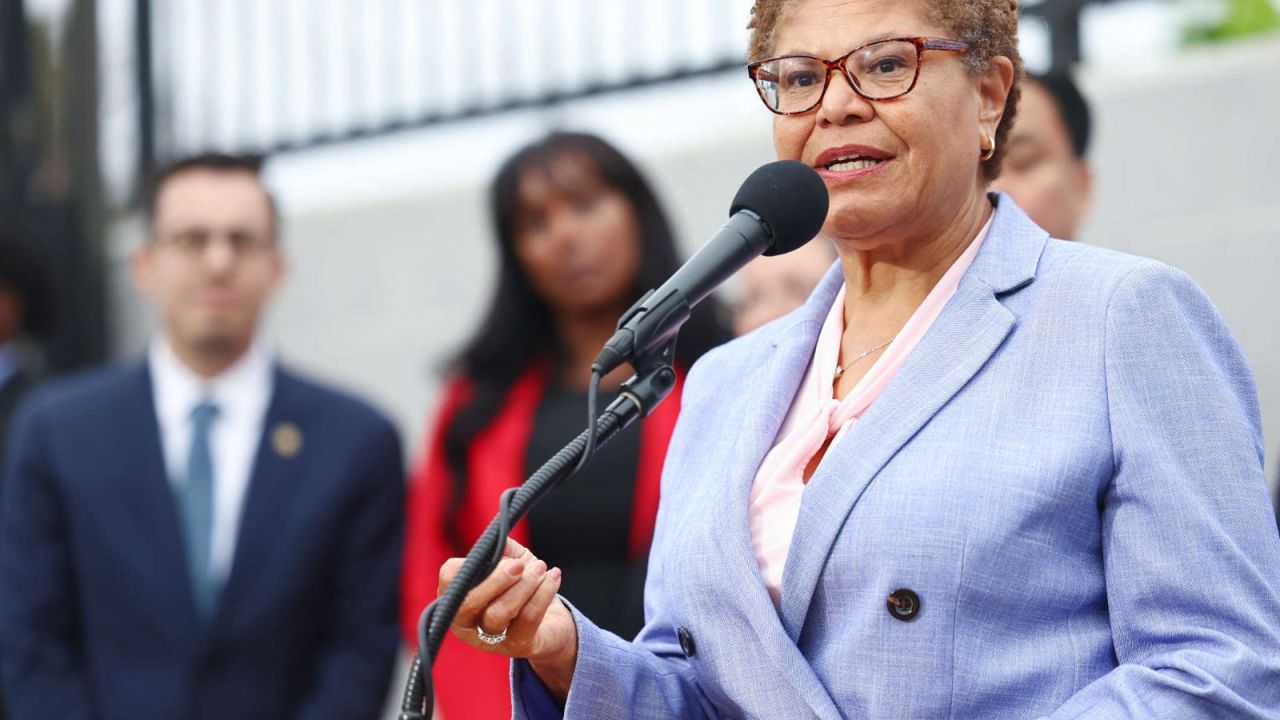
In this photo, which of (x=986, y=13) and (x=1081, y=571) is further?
(x=986, y=13)

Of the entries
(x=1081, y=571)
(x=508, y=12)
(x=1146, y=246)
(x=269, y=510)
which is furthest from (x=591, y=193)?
(x=1081, y=571)

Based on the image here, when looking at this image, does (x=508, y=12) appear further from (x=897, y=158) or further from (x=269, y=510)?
(x=897, y=158)

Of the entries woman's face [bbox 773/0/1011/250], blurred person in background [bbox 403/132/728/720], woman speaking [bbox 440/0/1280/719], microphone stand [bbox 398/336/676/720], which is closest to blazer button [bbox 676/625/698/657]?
woman speaking [bbox 440/0/1280/719]

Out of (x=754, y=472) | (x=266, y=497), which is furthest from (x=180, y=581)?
(x=754, y=472)

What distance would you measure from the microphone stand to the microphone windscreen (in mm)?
191

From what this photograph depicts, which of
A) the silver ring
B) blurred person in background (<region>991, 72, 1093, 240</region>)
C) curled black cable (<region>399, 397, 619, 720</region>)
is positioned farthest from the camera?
blurred person in background (<region>991, 72, 1093, 240</region>)

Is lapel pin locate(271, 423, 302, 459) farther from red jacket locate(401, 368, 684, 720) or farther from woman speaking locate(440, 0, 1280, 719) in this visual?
woman speaking locate(440, 0, 1280, 719)

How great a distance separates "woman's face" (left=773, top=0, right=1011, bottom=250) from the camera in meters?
2.06

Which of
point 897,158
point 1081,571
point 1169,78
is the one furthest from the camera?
point 1169,78

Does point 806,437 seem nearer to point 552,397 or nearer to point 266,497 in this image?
point 552,397

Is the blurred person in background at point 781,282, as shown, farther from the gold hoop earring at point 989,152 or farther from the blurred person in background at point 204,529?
the gold hoop earring at point 989,152

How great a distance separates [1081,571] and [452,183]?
13.9ft

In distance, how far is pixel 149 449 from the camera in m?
4.25

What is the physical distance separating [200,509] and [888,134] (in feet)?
8.53
